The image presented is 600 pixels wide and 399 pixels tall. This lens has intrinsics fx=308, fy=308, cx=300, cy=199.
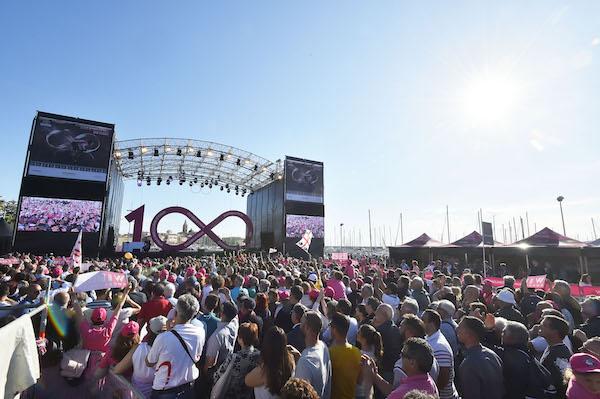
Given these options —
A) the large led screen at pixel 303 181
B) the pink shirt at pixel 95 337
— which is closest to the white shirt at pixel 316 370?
the pink shirt at pixel 95 337

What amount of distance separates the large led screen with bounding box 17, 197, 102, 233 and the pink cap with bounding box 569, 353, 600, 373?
2344 centimetres

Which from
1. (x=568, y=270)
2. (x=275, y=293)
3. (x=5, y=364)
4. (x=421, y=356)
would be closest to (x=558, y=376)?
(x=421, y=356)

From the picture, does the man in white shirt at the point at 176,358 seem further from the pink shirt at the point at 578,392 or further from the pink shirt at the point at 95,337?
the pink shirt at the point at 578,392

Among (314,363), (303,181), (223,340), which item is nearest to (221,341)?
(223,340)

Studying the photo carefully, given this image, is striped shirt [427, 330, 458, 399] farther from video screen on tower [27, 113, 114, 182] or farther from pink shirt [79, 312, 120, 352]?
video screen on tower [27, 113, 114, 182]

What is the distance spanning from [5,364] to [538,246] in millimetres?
17208

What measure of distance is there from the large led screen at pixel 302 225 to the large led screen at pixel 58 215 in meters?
14.4

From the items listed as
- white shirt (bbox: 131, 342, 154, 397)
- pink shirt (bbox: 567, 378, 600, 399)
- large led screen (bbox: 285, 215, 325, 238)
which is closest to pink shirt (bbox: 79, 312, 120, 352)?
white shirt (bbox: 131, 342, 154, 397)

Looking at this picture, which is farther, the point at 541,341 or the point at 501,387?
the point at 541,341

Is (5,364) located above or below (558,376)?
above

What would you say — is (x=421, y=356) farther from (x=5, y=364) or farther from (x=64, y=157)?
(x=64, y=157)

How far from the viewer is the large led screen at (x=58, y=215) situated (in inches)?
729

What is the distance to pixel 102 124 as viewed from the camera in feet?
68.0

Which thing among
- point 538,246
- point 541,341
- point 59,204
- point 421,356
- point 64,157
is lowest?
point 541,341
